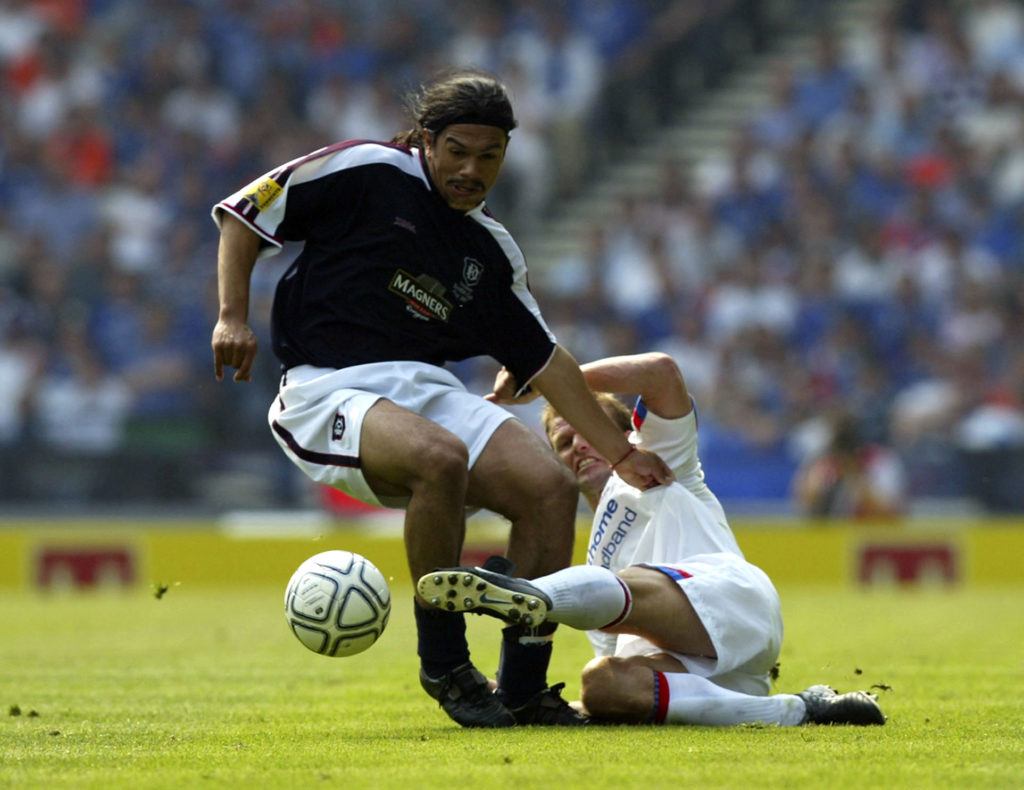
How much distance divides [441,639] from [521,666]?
312 mm

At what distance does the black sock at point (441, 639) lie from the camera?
17.9 feet

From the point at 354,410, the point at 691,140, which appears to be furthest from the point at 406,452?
the point at 691,140

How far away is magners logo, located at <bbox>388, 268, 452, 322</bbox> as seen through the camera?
5.75 metres

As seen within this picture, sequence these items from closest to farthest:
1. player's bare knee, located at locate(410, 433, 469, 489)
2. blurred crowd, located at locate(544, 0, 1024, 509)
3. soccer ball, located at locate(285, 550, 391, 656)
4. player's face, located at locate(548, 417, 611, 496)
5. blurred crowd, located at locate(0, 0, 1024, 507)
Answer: player's bare knee, located at locate(410, 433, 469, 489), soccer ball, located at locate(285, 550, 391, 656), player's face, located at locate(548, 417, 611, 496), blurred crowd, located at locate(544, 0, 1024, 509), blurred crowd, located at locate(0, 0, 1024, 507)

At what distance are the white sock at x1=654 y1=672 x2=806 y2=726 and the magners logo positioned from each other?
1.42 metres

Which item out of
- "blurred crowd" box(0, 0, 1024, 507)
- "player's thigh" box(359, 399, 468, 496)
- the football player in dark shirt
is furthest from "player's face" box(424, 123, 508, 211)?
"blurred crowd" box(0, 0, 1024, 507)

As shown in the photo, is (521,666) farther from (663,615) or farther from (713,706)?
(713,706)

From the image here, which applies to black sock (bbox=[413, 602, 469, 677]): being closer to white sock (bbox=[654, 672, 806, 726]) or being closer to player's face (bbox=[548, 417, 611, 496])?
white sock (bbox=[654, 672, 806, 726])

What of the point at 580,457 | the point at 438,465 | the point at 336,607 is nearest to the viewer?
the point at 438,465

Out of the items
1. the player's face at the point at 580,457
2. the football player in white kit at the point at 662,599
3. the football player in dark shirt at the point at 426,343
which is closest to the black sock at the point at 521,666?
the football player in dark shirt at the point at 426,343

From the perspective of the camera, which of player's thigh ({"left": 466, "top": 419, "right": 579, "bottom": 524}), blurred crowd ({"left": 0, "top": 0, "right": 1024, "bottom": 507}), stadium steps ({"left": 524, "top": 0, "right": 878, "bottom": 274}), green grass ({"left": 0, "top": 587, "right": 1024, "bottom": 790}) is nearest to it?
green grass ({"left": 0, "top": 587, "right": 1024, "bottom": 790})

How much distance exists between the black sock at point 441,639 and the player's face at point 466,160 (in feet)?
4.52

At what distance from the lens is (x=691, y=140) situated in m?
21.3

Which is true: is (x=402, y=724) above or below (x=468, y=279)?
below
